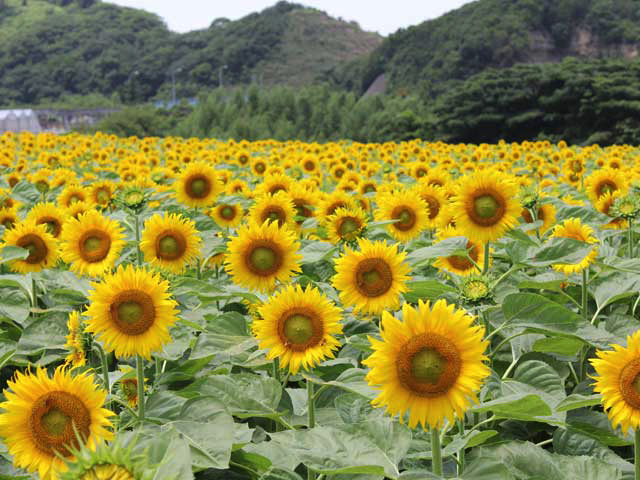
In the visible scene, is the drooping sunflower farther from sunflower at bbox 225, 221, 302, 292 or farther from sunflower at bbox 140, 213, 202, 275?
sunflower at bbox 140, 213, 202, 275

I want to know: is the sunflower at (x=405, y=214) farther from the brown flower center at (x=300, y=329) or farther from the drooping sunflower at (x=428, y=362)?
the drooping sunflower at (x=428, y=362)

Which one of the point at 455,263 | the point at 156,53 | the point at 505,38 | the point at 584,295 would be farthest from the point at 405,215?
the point at 156,53

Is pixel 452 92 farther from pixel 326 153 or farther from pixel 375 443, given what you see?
pixel 375 443

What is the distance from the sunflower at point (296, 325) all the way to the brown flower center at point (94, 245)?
123 cm

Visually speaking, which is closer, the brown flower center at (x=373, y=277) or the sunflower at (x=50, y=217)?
the brown flower center at (x=373, y=277)

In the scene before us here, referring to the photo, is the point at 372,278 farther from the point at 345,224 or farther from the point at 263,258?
the point at 345,224

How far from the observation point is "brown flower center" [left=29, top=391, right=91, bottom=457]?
130cm

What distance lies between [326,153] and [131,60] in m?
89.8

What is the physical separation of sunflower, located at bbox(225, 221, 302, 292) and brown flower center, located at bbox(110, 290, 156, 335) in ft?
1.92

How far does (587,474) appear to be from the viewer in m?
1.49

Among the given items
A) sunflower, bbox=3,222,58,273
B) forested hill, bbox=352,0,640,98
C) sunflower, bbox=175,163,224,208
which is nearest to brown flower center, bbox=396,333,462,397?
sunflower, bbox=3,222,58,273

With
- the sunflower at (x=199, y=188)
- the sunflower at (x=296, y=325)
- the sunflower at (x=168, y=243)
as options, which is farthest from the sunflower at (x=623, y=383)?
the sunflower at (x=199, y=188)

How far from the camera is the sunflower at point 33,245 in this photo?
292cm

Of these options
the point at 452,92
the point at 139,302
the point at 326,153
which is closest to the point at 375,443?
the point at 139,302
